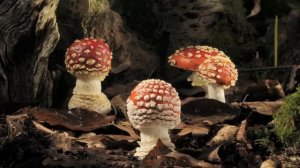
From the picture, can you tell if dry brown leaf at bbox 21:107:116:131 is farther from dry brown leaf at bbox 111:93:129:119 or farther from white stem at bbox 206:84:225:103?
white stem at bbox 206:84:225:103

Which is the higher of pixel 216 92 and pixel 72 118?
pixel 216 92

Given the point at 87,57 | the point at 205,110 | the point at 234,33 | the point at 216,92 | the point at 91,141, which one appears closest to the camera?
the point at 91,141

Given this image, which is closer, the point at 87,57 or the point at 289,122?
the point at 289,122

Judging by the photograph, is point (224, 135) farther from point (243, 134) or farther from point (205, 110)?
point (205, 110)

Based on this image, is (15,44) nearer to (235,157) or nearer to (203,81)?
(203,81)

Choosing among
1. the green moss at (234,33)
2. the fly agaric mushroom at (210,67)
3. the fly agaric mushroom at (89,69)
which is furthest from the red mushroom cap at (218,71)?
the green moss at (234,33)

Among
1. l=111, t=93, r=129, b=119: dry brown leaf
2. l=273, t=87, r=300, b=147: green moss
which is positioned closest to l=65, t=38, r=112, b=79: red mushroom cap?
l=111, t=93, r=129, b=119: dry brown leaf

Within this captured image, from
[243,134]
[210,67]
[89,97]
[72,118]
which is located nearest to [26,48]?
[89,97]
